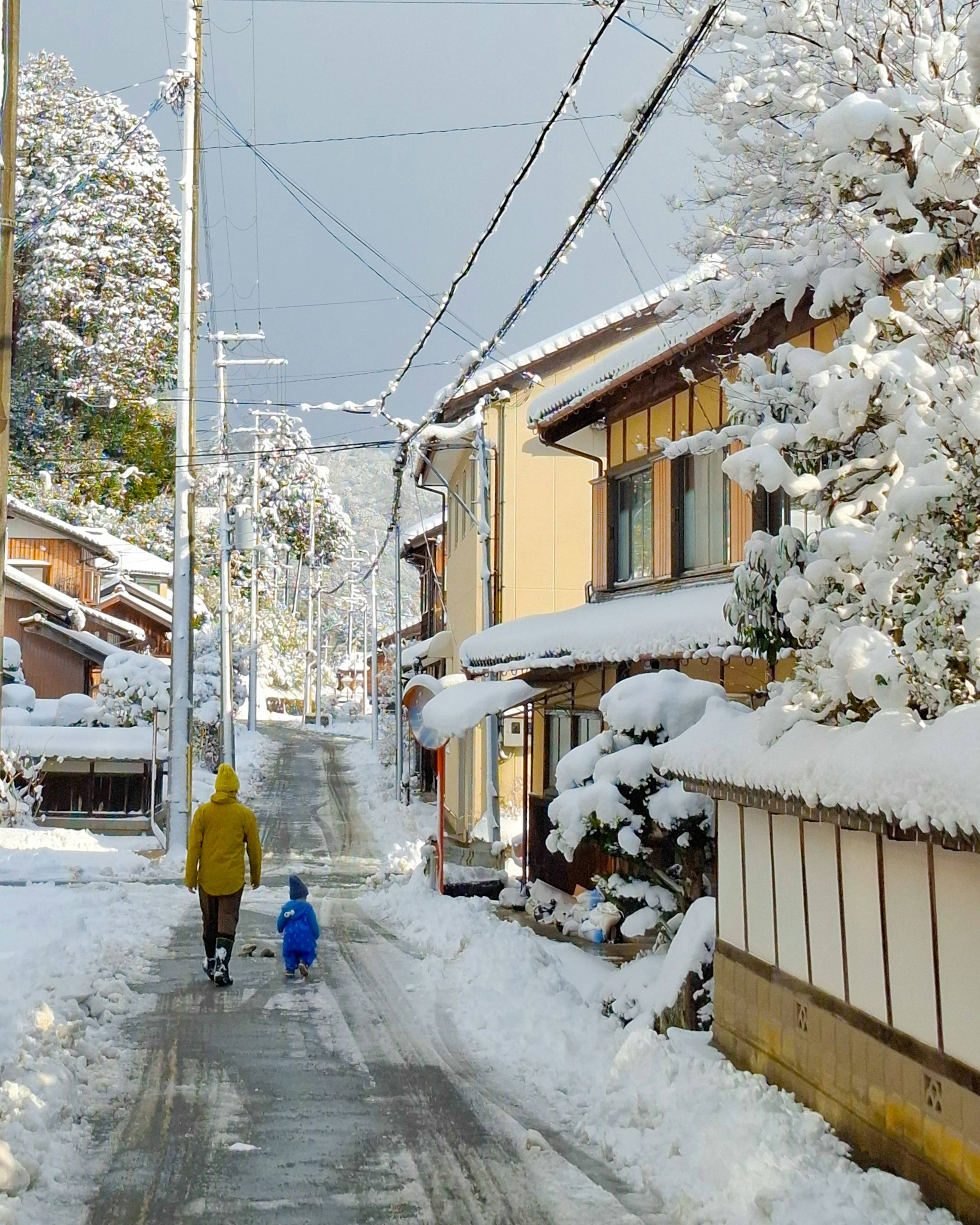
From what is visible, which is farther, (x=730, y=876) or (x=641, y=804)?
(x=641, y=804)

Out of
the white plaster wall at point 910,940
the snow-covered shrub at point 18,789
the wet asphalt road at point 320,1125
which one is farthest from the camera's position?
the snow-covered shrub at point 18,789

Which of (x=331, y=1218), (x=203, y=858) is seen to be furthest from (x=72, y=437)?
(x=331, y=1218)

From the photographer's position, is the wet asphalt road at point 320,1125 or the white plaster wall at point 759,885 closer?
the wet asphalt road at point 320,1125

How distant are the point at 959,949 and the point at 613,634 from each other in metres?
7.30

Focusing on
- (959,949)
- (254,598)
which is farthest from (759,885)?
(254,598)

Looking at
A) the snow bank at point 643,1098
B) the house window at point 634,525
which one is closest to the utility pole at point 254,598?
the house window at point 634,525

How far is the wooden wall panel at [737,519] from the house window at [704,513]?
0.52ft

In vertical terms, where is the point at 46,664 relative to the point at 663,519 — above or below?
below

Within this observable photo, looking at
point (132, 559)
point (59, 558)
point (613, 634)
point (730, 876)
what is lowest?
point (730, 876)

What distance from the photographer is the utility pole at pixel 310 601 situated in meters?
66.9

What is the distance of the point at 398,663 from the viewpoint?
104 feet

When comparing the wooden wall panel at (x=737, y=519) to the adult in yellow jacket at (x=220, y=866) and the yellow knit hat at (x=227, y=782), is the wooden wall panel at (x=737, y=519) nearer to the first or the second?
the yellow knit hat at (x=227, y=782)

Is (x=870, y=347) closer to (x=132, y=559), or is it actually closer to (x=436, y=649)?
(x=436, y=649)

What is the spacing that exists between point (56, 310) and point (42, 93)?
28.3ft
